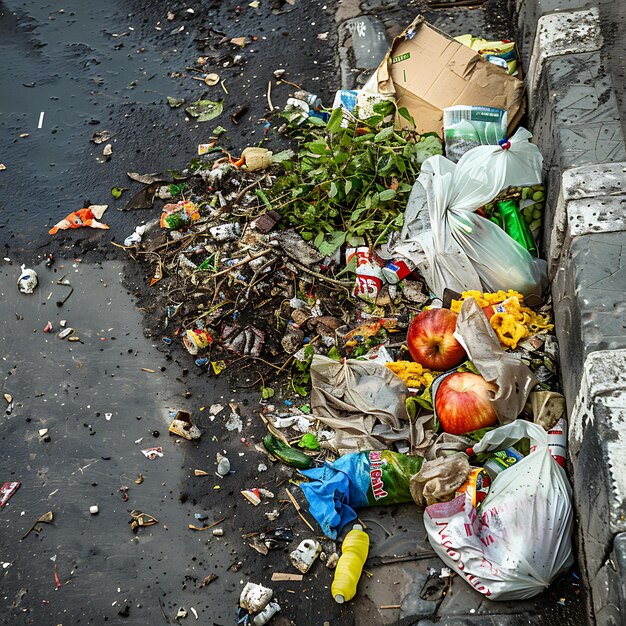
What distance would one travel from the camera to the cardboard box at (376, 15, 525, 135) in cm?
411

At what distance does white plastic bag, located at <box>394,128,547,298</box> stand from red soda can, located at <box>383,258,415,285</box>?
0.20ft

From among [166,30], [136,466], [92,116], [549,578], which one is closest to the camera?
[549,578]

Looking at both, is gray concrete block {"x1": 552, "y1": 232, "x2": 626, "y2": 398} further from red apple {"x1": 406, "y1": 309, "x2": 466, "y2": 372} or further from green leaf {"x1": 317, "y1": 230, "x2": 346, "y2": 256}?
green leaf {"x1": 317, "y1": 230, "x2": 346, "y2": 256}

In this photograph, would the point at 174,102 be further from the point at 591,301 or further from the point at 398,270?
the point at 591,301

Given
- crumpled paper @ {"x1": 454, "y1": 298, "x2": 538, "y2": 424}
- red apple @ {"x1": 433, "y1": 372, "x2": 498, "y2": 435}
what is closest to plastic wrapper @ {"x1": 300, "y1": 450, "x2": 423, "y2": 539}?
red apple @ {"x1": 433, "y1": 372, "x2": 498, "y2": 435}

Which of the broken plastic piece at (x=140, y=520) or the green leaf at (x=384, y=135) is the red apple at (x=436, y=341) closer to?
the green leaf at (x=384, y=135)

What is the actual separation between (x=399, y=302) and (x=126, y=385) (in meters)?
1.65

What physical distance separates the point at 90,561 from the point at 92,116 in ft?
11.9

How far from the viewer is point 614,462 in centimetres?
246

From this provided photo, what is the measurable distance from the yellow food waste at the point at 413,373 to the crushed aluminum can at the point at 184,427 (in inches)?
42.8

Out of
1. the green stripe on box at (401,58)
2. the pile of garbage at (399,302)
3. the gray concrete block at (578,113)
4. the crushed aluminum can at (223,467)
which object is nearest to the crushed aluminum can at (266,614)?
the pile of garbage at (399,302)

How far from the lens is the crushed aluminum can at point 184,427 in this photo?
3510 millimetres

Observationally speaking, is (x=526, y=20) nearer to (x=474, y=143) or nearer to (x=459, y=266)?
(x=474, y=143)

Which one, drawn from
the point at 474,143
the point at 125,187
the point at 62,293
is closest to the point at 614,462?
the point at 474,143
